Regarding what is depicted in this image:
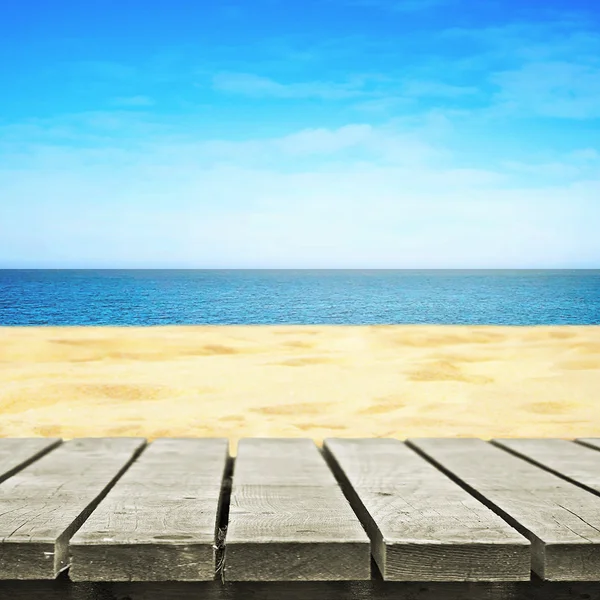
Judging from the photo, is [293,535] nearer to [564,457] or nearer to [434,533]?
[434,533]

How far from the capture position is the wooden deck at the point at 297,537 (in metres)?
1.47

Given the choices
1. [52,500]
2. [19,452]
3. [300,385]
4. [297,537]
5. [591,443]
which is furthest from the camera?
[300,385]

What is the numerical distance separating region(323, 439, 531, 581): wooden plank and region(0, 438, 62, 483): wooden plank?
109 cm

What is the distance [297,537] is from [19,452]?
133 centimetres

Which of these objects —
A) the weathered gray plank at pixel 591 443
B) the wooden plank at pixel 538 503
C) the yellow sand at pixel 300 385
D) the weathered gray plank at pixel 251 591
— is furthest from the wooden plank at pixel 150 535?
the yellow sand at pixel 300 385

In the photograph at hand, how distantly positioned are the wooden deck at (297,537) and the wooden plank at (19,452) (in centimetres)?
12

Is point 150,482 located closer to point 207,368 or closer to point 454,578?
point 454,578

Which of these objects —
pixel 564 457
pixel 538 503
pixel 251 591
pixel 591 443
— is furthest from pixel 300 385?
pixel 251 591

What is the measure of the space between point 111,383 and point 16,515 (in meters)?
5.86

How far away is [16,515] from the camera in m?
1.62

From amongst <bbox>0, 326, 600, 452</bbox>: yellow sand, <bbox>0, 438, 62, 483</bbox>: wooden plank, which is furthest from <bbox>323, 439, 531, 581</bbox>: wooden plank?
<bbox>0, 326, 600, 452</bbox>: yellow sand

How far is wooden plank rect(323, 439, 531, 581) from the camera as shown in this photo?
148 centimetres

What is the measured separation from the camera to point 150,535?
4.92 feet

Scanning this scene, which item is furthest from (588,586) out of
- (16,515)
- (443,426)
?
(443,426)
